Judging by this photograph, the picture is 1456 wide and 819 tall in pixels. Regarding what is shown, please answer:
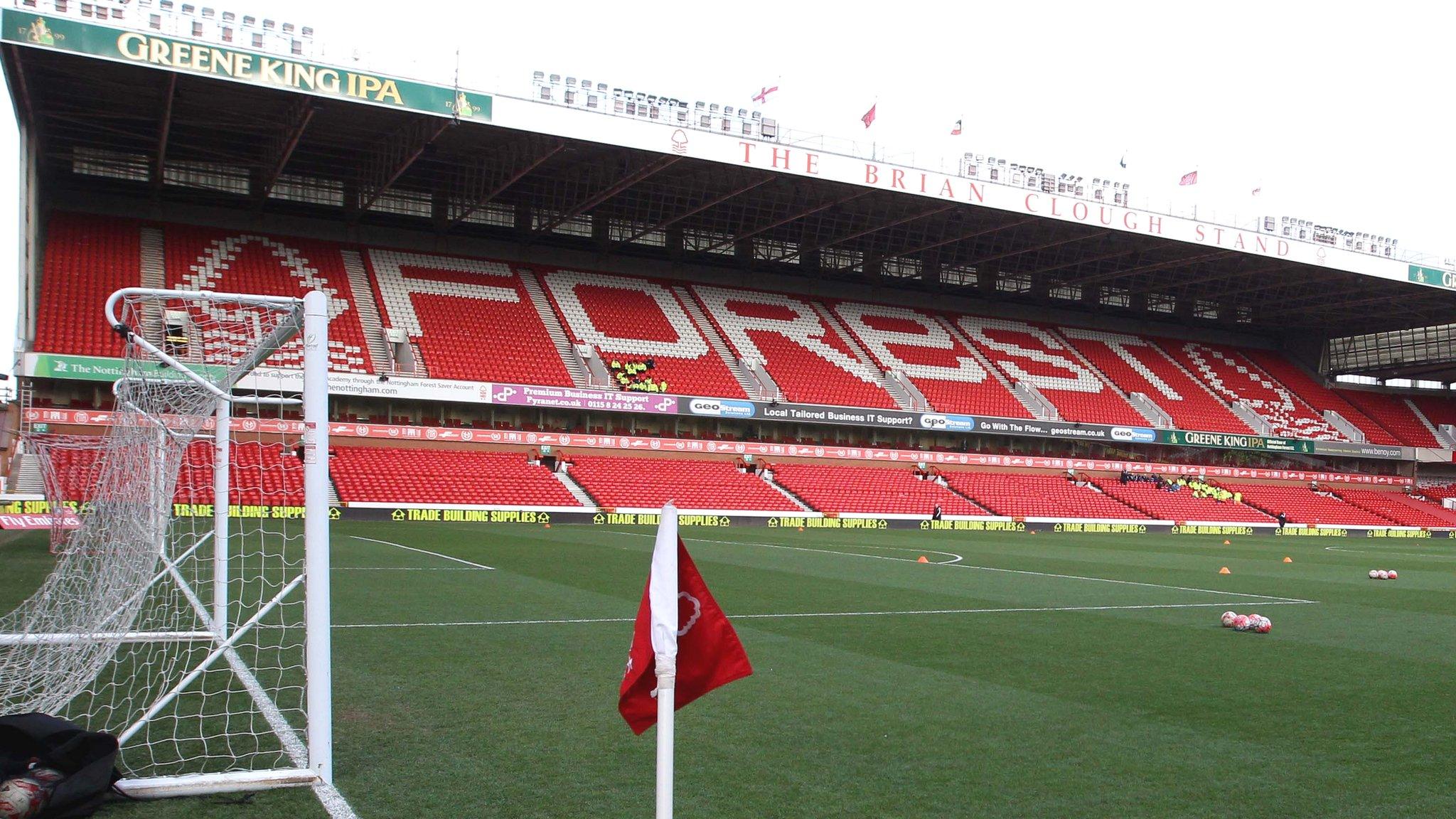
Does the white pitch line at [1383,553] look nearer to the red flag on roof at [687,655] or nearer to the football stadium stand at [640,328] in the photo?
the football stadium stand at [640,328]

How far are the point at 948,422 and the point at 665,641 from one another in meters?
40.9

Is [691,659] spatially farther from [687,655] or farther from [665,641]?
[665,641]

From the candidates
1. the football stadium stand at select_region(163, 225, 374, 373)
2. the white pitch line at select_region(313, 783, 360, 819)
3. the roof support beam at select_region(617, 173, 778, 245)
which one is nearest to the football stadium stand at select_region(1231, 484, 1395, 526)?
the roof support beam at select_region(617, 173, 778, 245)

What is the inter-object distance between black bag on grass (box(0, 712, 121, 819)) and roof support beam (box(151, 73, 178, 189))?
25.8 metres

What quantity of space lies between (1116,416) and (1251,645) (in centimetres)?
3811

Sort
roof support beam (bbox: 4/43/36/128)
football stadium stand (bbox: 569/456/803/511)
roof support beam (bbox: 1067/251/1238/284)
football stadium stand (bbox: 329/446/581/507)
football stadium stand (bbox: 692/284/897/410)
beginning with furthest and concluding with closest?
football stadium stand (bbox: 692/284/897/410), roof support beam (bbox: 1067/251/1238/284), football stadium stand (bbox: 569/456/803/511), football stadium stand (bbox: 329/446/581/507), roof support beam (bbox: 4/43/36/128)

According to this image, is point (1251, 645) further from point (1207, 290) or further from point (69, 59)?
point (1207, 290)

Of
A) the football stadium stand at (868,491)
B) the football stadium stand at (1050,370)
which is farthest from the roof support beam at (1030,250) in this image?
the football stadium stand at (868,491)

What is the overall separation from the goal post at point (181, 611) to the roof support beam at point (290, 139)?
18301 mm

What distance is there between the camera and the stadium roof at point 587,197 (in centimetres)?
3016

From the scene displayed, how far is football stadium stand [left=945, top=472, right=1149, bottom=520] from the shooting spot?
4141 cm

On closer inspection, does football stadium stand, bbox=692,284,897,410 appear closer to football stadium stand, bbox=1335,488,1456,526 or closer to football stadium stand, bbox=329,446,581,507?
football stadium stand, bbox=329,446,581,507

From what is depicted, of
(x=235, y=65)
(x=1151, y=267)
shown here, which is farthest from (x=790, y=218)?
(x=235, y=65)

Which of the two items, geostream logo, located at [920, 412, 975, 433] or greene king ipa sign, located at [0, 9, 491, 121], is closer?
greene king ipa sign, located at [0, 9, 491, 121]
